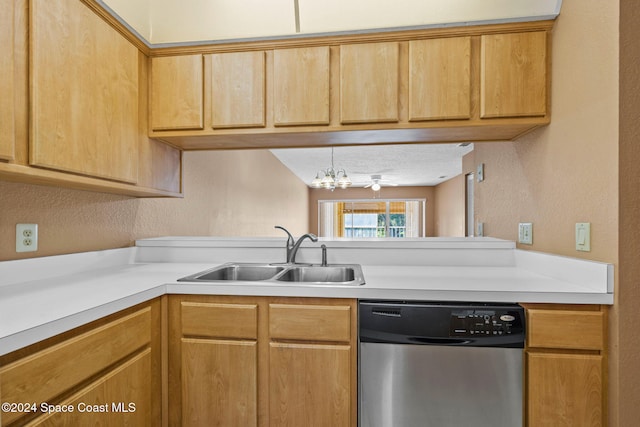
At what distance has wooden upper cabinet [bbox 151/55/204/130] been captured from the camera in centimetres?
162

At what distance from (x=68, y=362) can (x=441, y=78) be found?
176 cm

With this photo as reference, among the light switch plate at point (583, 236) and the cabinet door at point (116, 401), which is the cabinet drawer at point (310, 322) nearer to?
the cabinet door at point (116, 401)

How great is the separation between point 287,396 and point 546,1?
2.06 m

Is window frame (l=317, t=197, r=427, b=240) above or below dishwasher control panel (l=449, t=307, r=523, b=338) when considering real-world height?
above

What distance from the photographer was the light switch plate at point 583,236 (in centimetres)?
123

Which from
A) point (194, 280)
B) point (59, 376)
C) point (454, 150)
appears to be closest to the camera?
point (59, 376)

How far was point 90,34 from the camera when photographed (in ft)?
4.23

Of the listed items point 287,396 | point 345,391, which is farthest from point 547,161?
point 287,396

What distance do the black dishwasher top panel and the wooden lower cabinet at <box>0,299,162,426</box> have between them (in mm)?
840

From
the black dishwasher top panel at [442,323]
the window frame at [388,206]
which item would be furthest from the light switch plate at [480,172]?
the window frame at [388,206]

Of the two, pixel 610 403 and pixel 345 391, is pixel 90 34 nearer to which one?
pixel 345 391

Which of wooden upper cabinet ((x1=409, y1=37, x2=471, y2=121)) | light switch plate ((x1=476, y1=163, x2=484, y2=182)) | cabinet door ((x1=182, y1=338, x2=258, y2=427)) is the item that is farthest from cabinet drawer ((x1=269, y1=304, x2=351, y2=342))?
light switch plate ((x1=476, y1=163, x2=484, y2=182))

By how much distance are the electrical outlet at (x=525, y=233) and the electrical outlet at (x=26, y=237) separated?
2.32 m

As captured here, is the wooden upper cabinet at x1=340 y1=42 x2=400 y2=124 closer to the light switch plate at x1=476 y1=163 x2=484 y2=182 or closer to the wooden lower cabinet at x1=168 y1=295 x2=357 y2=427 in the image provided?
the wooden lower cabinet at x1=168 y1=295 x2=357 y2=427
